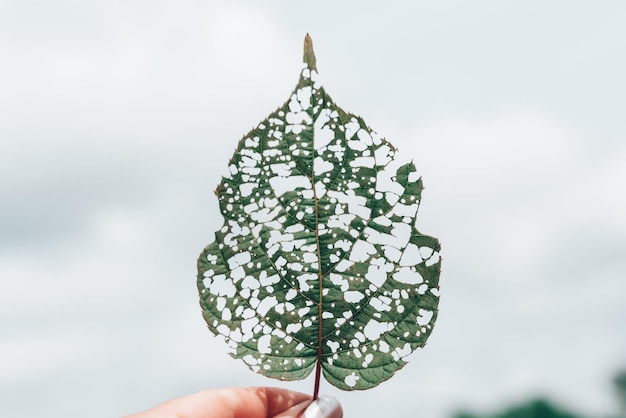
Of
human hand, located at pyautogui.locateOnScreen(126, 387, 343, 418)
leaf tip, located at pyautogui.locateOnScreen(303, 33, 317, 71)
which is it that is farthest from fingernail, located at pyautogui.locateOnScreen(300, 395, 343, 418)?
leaf tip, located at pyautogui.locateOnScreen(303, 33, 317, 71)

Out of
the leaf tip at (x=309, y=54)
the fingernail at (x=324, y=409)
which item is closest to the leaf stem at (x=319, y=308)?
the fingernail at (x=324, y=409)

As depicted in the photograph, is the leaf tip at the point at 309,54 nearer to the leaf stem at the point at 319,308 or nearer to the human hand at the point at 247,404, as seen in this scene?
the leaf stem at the point at 319,308

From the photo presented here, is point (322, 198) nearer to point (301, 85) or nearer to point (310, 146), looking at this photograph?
point (310, 146)

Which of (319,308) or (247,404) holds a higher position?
(319,308)

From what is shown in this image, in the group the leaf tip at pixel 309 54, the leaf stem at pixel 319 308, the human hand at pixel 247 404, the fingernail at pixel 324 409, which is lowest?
the fingernail at pixel 324 409

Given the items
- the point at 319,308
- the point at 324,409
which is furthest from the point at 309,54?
the point at 324,409

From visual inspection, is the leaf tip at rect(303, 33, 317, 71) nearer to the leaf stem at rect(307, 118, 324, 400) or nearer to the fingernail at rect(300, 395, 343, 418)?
the leaf stem at rect(307, 118, 324, 400)

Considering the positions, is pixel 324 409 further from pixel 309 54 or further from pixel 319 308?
pixel 309 54
